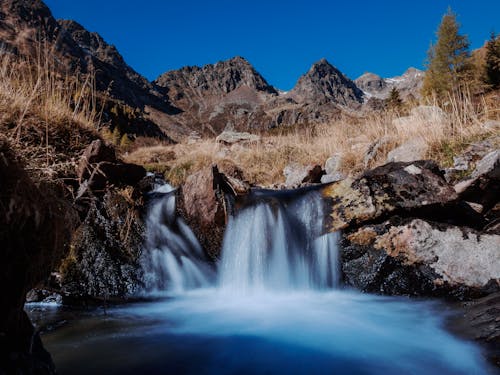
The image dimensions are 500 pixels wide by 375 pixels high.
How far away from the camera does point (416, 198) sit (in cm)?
378

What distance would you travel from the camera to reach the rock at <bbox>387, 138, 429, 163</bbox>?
5.61m

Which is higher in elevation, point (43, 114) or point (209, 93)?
point (209, 93)

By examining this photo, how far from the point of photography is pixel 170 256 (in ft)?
13.5

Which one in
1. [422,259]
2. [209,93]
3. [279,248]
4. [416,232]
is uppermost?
[209,93]

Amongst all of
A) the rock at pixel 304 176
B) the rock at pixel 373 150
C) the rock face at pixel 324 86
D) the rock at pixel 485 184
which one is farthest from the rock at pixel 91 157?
the rock face at pixel 324 86

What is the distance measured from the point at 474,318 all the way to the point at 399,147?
13.5ft

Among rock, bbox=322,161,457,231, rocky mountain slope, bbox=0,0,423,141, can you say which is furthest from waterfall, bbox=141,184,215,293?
rocky mountain slope, bbox=0,0,423,141

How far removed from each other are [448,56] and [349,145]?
19764mm

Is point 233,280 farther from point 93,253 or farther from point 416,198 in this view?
point 416,198

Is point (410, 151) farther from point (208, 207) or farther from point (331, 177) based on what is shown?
point (208, 207)

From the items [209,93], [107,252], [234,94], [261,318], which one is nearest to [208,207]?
[107,252]

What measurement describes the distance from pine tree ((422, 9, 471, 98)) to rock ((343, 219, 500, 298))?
71.1 ft

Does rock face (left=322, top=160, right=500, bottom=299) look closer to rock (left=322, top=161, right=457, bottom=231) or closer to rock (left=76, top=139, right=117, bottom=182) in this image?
rock (left=322, top=161, right=457, bottom=231)

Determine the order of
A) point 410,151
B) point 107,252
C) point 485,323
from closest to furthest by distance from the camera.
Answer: point 485,323
point 107,252
point 410,151
